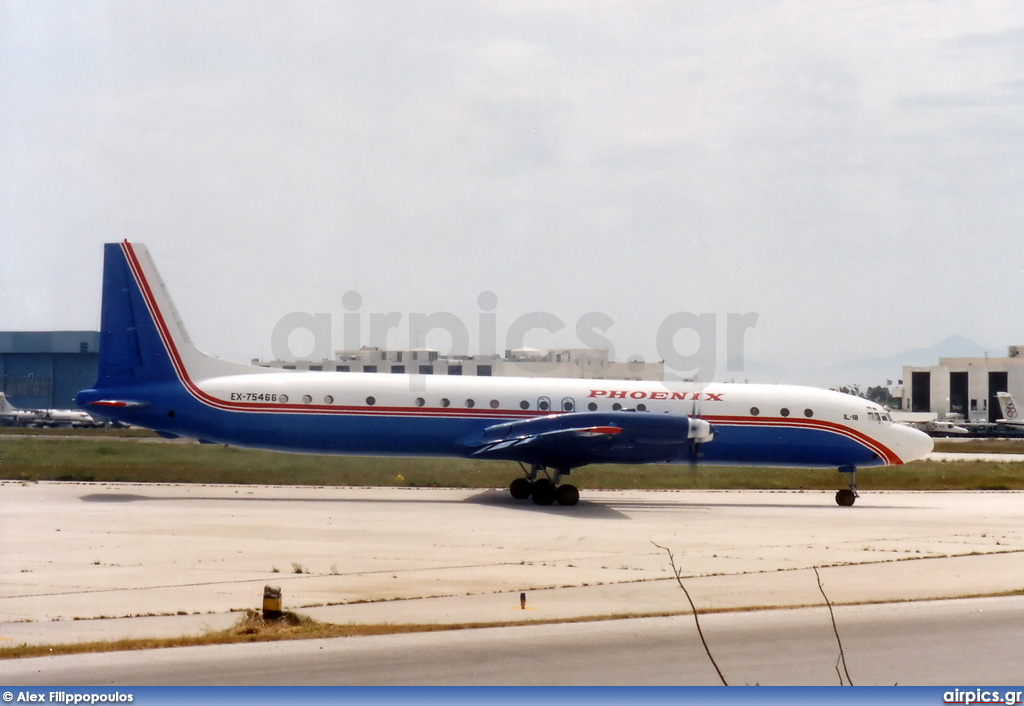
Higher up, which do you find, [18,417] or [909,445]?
[909,445]

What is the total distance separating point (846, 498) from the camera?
100 ft

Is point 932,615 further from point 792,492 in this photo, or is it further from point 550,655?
point 792,492

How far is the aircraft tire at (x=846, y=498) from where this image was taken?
3042cm

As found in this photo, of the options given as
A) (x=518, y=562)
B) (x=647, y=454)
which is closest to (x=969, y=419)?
(x=647, y=454)

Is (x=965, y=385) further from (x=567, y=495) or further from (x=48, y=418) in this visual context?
(x=567, y=495)

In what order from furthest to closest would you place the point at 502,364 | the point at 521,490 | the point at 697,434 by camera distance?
the point at 502,364 < the point at 521,490 < the point at 697,434

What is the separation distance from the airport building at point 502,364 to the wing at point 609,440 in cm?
3156

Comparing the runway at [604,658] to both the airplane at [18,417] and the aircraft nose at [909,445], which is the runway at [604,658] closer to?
the aircraft nose at [909,445]

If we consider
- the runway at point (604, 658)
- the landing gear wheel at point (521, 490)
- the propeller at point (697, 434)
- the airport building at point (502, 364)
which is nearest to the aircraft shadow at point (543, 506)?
the landing gear wheel at point (521, 490)

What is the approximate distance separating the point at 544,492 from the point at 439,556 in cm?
942

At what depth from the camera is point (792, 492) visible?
34688mm

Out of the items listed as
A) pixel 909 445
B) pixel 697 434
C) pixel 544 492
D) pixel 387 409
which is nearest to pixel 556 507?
pixel 544 492

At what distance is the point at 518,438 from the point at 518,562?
425 inches

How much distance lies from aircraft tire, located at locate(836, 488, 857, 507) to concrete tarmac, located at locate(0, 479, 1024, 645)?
739 millimetres
